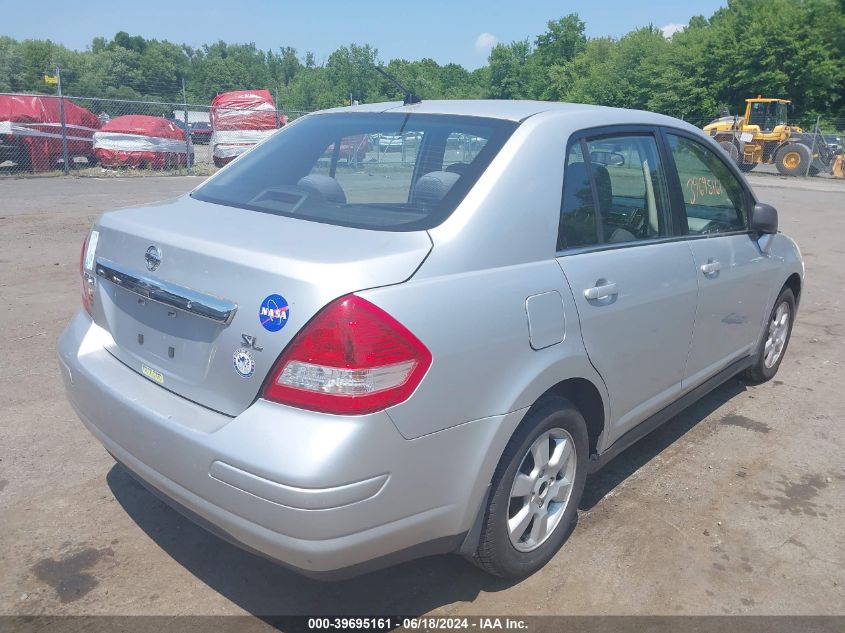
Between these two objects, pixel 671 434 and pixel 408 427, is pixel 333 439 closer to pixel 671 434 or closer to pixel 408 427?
pixel 408 427

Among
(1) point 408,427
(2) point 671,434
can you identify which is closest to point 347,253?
(1) point 408,427

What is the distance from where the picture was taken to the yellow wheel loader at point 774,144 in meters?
28.3

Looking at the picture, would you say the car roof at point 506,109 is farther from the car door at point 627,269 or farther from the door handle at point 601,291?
the door handle at point 601,291

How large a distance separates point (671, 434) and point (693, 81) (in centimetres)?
4811

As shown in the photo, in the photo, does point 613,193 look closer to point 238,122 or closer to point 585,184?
point 585,184

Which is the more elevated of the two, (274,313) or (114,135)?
(274,313)

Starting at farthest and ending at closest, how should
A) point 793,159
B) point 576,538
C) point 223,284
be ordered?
point 793,159 → point 576,538 → point 223,284

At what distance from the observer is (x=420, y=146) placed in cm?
312

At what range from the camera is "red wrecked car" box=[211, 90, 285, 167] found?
847 inches

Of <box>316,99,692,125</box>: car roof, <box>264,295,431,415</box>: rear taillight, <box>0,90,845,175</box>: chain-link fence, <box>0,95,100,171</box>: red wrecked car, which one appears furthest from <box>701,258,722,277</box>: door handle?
<box>0,95,100,171</box>: red wrecked car

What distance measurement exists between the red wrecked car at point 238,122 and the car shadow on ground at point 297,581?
63.6ft

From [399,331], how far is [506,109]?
139 centimetres

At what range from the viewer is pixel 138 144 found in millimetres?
19875

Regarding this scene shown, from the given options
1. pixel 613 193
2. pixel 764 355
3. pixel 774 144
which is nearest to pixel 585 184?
pixel 613 193
